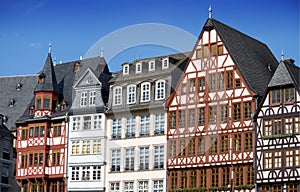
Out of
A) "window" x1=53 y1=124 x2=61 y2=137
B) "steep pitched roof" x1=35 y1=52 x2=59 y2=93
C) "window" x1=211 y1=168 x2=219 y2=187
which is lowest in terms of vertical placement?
"window" x1=211 y1=168 x2=219 y2=187

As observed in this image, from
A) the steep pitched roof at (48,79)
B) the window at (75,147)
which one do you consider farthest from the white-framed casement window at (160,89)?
the steep pitched roof at (48,79)

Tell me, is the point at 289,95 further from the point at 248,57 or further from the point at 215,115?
the point at 248,57

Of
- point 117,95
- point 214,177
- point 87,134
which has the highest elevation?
point 117,95

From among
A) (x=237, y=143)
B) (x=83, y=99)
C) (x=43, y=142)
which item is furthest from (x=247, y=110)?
(x=43, y=142)

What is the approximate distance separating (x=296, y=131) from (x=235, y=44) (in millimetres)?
9556

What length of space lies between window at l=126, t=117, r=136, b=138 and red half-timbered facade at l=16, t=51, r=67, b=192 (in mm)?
5877

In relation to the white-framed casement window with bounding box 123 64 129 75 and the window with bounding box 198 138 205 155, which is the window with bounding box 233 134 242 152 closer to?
the window with bounding box 198 138 205 155

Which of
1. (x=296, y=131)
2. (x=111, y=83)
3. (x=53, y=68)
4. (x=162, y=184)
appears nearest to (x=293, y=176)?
(x=296, y=131)

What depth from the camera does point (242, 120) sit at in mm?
50938

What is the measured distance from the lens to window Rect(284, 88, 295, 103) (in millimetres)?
48688

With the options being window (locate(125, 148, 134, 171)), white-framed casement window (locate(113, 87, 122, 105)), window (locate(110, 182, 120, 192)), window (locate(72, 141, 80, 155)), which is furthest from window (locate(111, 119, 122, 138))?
window (locate(110, 182, 120, 192))

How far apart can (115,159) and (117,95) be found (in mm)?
5054

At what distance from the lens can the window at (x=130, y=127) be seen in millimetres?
57000

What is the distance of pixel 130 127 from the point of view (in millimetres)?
57188
